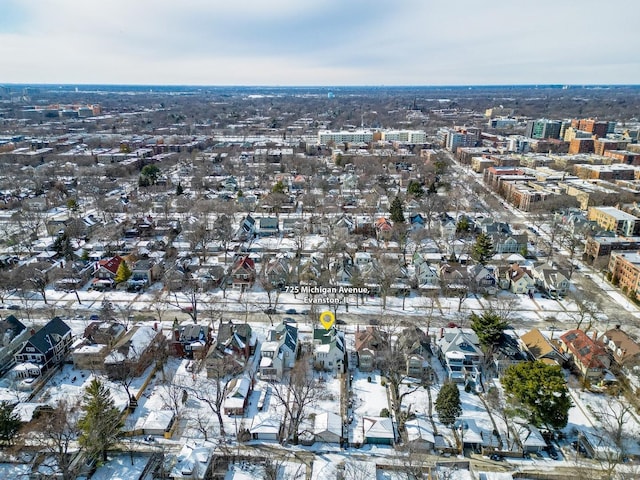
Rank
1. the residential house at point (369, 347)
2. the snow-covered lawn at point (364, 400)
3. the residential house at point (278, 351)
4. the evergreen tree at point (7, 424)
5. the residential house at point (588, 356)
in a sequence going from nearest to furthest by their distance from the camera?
the evergreen tree at point (7, 424), the snow-covered lawn at point (364, 400), the residential house at point (588, 356), the residential house at point (278, 351), the residential house at point (369, 347)

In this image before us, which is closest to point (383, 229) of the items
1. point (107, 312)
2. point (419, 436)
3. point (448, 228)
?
point (448, 228)

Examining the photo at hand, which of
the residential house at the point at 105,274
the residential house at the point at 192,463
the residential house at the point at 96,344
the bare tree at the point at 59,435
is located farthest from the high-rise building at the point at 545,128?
the bare tree at the point at 59,435

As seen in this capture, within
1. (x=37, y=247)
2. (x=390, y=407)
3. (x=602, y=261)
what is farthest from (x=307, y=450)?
(x=37, y=247)

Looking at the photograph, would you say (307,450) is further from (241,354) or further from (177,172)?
(177,172)

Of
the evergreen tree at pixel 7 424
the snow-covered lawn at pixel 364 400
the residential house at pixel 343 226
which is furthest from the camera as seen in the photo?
the residential house at pixel 343 226

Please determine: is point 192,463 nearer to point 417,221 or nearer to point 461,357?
point 461,357

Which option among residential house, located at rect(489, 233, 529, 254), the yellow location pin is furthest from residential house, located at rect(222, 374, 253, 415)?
residential house, located at rect(489, 233, 529, 254)

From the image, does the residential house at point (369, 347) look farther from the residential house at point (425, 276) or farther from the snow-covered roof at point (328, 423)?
the residential house at point (425, 276)
